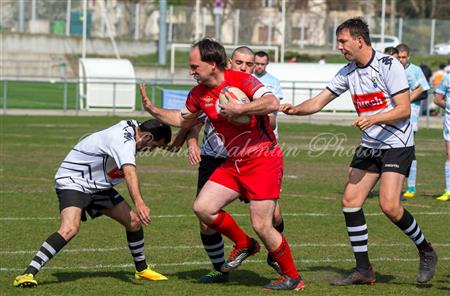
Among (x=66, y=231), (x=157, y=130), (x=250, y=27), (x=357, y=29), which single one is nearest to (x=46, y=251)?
(x=66, y=231)

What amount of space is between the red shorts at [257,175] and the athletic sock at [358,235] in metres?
0.90

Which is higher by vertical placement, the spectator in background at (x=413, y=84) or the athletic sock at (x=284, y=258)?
the spectator in background at (x=413, y=84)

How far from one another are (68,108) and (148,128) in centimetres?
2868

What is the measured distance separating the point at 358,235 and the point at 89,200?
243cm

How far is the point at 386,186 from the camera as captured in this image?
9.08m

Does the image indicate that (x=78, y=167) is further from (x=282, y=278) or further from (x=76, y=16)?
(x=76, y=16)

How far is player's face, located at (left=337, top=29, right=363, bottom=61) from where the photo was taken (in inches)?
352

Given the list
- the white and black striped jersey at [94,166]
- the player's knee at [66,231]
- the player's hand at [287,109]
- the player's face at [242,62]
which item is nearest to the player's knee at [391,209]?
the player's hand at [287,109]

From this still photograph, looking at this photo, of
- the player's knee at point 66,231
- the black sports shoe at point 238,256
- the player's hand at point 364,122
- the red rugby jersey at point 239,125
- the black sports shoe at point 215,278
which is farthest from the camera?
the black sports shoe at point 215,278

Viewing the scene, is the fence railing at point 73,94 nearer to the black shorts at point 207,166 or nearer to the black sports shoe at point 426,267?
the black shorts at point 207,166

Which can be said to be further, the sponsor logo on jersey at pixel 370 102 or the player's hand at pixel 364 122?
the sponsor logo on jersey at pixel 370 102

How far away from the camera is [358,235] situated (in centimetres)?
920

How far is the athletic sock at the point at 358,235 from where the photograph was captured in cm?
918

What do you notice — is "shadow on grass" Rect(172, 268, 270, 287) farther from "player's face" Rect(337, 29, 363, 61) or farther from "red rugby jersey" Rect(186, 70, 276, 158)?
"player's face" Rect(337, 29, 363, 61)
